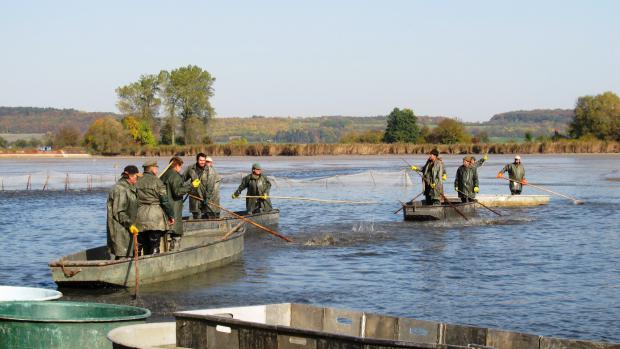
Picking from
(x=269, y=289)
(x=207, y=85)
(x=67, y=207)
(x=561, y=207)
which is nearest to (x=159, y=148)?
(x=207, y=85)

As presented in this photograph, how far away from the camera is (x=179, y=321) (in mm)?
8758

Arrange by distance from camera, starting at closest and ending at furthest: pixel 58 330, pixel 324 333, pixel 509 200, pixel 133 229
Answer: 1. pixel 324 333
2. pixel 58 330
3. pixel 133 229
4. pixel 509 200

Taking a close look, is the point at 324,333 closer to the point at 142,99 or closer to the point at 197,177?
the point at 197,177

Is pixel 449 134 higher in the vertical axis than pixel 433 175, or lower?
higher

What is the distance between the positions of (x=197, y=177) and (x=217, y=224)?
3.86 ft

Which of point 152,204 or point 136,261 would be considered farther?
point 152,204

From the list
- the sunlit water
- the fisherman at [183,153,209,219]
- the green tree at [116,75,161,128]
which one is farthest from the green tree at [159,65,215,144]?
the fisherman at [183,153,209,219]

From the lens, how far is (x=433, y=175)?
24781 mm

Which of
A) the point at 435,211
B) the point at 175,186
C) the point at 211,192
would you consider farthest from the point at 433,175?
the point at 175,186

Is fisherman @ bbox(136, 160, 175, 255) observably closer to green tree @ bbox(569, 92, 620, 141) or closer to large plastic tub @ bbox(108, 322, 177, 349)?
large plastic tub @ bbox(108, 322, 177, 349)

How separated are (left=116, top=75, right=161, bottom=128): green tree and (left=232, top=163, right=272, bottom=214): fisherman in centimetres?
8741

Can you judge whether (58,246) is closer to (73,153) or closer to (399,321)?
(399,321)

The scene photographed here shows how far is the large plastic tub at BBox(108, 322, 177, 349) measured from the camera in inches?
335

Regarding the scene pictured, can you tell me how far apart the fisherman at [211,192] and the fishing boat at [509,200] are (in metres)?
10.7
